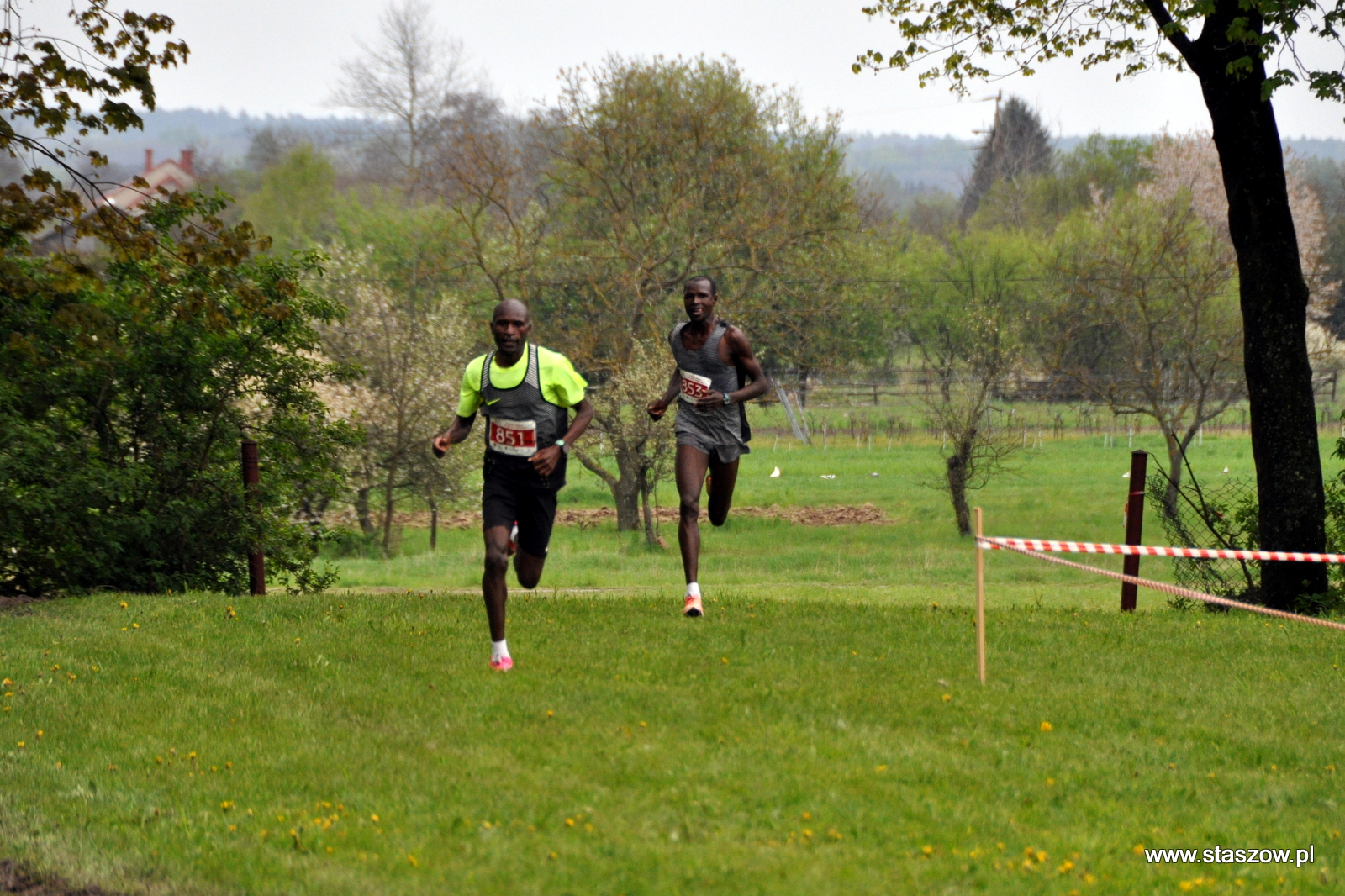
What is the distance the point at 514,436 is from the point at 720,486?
2.80 meters

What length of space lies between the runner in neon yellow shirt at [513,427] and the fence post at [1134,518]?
5834mm

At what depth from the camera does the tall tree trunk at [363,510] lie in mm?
33375

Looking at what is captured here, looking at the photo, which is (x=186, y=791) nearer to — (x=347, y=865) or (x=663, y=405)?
(x=347, y=865)

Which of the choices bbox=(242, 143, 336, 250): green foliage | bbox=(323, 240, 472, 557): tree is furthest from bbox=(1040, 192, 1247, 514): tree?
bbox=(242, 143, 336, 250): green foliage

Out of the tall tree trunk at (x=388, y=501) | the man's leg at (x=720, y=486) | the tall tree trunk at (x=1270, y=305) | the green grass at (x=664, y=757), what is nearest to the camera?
the green grass at (x=664, y=757)

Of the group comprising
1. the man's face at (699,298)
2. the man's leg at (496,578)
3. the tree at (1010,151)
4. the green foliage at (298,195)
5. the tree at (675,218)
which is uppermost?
the tree at (1010,151)

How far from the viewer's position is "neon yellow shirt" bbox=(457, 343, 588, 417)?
8234 mm

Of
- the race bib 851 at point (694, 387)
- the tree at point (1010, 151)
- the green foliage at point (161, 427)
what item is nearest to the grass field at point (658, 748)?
the race bib 851 at point (694, 387)

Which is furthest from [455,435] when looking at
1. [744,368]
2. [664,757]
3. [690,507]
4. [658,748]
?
[664,757]

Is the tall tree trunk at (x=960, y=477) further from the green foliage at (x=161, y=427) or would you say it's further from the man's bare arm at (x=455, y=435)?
the man's bare arm at (x=455, y=435)

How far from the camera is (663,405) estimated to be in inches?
408

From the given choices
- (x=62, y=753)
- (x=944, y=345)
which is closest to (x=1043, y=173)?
(x=944, y=345)

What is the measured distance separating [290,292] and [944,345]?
60109 millimetres

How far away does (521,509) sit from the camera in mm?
8547
